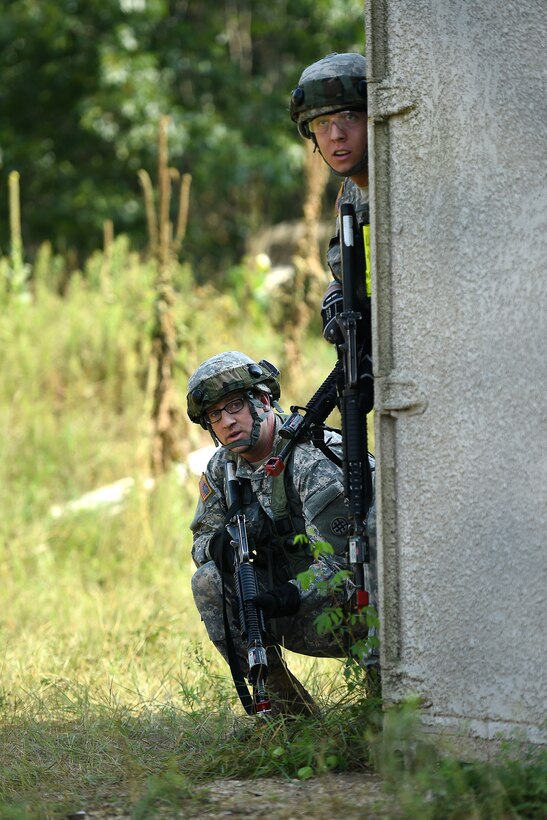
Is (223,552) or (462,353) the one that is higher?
(462,353)

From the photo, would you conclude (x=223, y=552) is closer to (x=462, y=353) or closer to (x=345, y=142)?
(x=462, y=353)

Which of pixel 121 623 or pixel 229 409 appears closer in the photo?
pixel 229 409

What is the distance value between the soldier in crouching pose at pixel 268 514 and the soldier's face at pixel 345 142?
3.05 feet

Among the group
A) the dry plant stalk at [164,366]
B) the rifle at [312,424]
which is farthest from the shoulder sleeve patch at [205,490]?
the dry plant stalk at [164,366]

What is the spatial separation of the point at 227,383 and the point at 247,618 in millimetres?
939

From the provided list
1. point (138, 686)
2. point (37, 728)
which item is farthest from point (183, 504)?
point (37, 728)

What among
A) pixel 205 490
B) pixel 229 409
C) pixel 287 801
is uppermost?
pixel 229 409

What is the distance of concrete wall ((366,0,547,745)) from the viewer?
10.9 feet

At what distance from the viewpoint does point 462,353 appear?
11.3 feet

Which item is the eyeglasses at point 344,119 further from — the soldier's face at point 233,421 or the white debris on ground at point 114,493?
the white debris on ground at point 114,493

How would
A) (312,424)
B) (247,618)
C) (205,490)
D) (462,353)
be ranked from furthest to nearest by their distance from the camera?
1. (205,490)
2. (312,424)
3. (247,618)
4. (462,353)

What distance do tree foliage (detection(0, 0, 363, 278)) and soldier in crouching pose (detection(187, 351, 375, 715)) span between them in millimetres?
10599

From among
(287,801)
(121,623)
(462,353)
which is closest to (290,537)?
(287,801)

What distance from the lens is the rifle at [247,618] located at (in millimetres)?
4184
